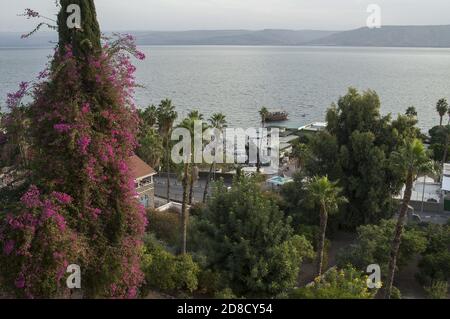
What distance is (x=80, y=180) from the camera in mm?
13148

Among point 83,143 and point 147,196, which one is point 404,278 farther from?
point 83,143

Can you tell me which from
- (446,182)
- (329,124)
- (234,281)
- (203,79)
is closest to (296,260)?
(234,281)

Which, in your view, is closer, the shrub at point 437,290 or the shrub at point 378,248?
the shrub at point 437,290

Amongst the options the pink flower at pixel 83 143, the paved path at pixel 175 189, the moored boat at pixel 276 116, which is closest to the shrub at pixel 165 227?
the paved path at pixel 175 189

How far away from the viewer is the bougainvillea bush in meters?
12.0

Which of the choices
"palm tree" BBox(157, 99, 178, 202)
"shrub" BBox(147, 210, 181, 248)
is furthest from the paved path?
"shrub" BBox(147, 210, 181, 248)

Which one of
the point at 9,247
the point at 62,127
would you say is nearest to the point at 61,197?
the point at 9,247

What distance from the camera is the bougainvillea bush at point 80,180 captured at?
12.0 metres

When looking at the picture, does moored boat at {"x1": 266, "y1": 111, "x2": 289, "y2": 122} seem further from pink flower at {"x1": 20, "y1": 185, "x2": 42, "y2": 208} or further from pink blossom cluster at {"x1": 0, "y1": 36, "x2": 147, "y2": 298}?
pink flower at {"x1": 20, "y1": 185, "x2": 42, "y2": 208}

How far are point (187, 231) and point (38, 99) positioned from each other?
16.3 metres

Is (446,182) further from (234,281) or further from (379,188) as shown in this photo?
(234,281)

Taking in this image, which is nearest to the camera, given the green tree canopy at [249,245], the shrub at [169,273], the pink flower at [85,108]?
the pink flower at [85,108]

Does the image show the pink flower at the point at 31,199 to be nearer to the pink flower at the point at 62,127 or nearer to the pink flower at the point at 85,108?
the pink flower at the point at 62,127
